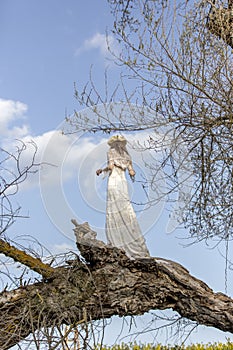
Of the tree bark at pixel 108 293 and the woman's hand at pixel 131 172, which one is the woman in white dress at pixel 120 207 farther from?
the tree bark at pixel 108 293

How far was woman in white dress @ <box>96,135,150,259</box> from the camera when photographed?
19.9ft

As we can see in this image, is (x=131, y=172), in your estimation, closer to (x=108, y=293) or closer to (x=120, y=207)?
(x=120, y=207)

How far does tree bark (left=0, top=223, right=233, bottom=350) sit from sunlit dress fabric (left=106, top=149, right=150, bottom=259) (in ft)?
6.20

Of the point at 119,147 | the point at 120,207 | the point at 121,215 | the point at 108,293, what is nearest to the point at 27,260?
the point at 108,293

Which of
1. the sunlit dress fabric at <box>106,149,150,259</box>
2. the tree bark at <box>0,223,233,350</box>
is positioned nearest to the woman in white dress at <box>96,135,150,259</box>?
the sunlit dress fabric at <box>106,149,150,259</box>

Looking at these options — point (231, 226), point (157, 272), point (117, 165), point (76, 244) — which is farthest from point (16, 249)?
point (117, 165)

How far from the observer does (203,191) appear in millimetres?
5055

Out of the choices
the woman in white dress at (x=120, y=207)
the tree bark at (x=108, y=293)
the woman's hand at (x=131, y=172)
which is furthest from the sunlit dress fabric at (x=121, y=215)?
the tree bark at (x=108, y=293)

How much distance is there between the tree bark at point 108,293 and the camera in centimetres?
359

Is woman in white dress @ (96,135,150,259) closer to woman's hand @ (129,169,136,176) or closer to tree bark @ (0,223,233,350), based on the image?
woman's hand @ (129,169,136,176)

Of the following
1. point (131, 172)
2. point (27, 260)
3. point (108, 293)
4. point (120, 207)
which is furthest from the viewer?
point (120, 207)

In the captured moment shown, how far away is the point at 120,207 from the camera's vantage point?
652 centimetres

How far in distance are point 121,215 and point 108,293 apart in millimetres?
2707

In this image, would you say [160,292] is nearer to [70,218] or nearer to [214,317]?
[214,317]
